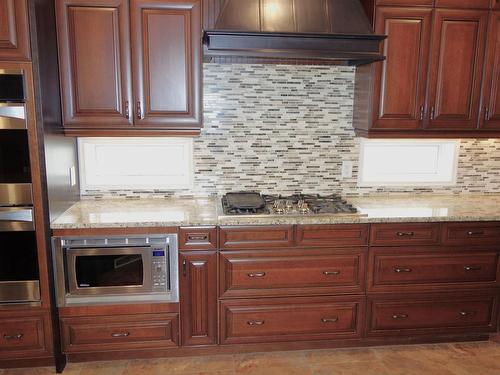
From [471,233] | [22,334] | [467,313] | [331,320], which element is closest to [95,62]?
[22,334]

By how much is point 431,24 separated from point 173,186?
6.42ft

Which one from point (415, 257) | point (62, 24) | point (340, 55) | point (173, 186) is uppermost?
point (62, 24)

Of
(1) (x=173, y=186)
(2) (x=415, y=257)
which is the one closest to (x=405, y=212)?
(2) (x=415, y=257)

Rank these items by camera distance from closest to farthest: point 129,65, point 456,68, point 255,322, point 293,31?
point 293,31 → point 129,65 → point 255,322 → point 456,68

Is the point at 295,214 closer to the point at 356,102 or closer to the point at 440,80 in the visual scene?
the point at 356,102

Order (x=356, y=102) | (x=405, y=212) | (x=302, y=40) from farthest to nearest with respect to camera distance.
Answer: (x=356, y=102), (x=405, y=212), (x=302, y=40)

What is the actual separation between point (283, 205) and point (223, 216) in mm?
444

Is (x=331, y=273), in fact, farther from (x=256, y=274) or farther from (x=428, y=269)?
(x=428, y=269)

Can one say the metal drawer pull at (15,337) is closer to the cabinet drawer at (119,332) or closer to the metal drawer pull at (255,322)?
the cabinet drawer at (119,332)

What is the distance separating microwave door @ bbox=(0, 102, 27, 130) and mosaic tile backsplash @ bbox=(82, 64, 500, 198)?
83 cm

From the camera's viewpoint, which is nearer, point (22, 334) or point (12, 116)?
point (12, 116)

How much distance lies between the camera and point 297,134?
2998 mm

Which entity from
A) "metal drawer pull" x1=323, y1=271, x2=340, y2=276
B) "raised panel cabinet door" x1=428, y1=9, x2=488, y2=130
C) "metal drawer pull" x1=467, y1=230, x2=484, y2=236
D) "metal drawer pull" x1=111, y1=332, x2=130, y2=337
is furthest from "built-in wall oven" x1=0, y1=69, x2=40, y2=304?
"metal drawer pull" x1=467, y1=230, x2=484, y2=236

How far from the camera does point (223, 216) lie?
246 cm
